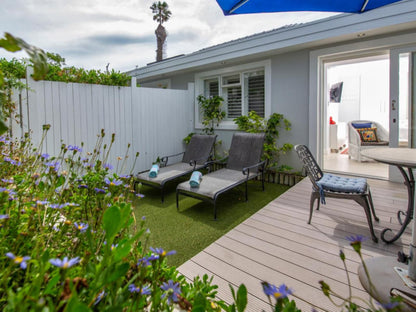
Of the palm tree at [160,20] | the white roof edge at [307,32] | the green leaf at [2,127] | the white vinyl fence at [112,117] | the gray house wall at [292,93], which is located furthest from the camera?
the palm tree at [160,20]

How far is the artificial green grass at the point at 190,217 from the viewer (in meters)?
2.73

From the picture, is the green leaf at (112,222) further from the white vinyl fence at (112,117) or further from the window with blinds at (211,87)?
the window with blinds at (211,87)

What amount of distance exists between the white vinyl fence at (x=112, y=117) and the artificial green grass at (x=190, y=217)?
1.05 metres

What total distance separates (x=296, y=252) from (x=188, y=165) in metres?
3.18

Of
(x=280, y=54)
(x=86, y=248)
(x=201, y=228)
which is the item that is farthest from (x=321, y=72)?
(x=86, y=248)

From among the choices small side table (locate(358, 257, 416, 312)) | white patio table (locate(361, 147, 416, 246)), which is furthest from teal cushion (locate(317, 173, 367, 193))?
small side table (locate(358, 257, 416, 312))

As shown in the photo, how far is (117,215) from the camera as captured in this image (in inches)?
23.7

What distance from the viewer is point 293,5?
2.32 m

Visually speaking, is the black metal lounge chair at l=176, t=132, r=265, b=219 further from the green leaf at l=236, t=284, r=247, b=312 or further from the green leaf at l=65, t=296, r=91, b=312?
the green leaf at l=65, t=296, r=91, b=312

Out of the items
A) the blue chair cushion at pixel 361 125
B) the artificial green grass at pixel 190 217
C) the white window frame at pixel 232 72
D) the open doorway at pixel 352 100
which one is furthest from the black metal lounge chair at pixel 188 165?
the blue chair cushion at pixel 361 125

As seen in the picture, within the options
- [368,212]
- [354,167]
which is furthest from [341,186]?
[354,167]

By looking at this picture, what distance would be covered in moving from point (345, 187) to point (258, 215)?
3.57 ft

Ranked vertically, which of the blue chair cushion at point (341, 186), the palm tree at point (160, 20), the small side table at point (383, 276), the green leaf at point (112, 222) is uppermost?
the palm tree at point (160, 20)

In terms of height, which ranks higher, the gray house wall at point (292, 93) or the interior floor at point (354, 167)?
the gray house wall at point (292, 93)
